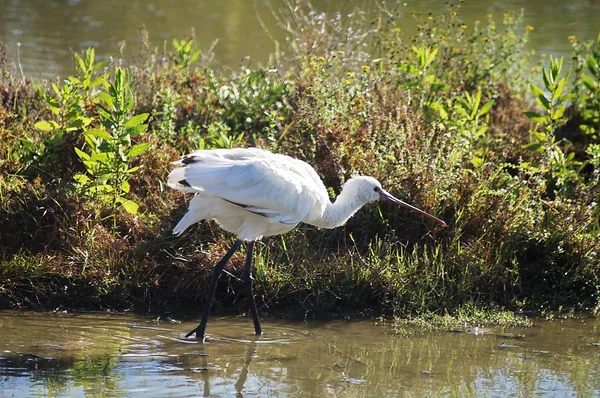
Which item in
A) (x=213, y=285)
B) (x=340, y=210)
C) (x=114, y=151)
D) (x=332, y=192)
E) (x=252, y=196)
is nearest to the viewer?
(x=252, y=196)

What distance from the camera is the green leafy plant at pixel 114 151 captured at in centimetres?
720

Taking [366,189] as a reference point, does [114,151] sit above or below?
above

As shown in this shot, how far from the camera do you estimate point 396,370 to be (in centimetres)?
608

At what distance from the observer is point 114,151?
7254mm

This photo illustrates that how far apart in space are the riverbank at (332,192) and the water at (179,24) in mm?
3807

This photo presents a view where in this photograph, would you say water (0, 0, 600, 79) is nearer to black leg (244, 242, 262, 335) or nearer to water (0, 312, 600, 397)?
black leg (244, 242, 262, 335)

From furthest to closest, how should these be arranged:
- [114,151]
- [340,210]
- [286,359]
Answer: [114,151]
[340,210]
[286,359]

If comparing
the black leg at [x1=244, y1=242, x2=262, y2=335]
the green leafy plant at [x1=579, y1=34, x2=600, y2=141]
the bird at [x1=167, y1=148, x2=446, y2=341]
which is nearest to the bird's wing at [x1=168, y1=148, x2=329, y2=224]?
the bird at [x1=167, y1=148, x2=446, y2=341]

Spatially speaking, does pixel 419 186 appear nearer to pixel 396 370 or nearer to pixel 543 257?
pixel 543 257

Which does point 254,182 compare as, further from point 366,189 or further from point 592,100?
point 592,100

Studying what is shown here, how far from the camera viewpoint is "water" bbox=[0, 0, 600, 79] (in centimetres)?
1352

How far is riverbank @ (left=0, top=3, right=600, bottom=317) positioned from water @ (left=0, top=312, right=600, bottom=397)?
329mm

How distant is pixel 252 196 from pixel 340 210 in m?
0.77

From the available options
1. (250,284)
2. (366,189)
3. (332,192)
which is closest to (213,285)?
(250,284)
